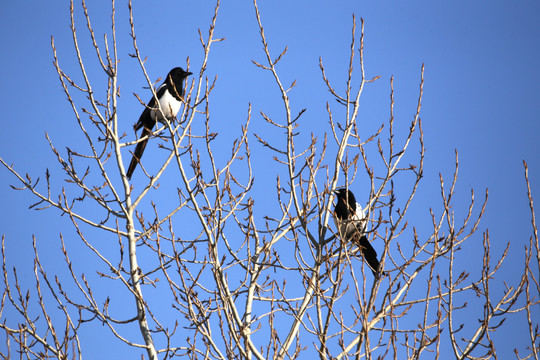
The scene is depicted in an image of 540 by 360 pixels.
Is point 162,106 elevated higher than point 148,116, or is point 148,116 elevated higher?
point 162,106

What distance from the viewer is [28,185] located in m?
A: 4.09

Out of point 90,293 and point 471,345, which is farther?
point 90,293

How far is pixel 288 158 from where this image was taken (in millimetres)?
3785

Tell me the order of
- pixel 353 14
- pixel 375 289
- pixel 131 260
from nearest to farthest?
1. pixel 375 289
2. pixel 353 14
3. pixel 131 260

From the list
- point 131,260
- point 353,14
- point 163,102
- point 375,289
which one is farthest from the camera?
point 163,102

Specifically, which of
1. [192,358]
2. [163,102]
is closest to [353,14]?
[192,358]

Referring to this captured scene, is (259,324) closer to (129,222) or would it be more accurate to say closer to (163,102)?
(129,222)

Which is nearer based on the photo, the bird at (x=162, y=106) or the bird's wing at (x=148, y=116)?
the bird at (x=162, y=106)

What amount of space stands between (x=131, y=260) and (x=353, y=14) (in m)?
2.08

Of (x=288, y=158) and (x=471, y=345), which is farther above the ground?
(x=288, y=158)

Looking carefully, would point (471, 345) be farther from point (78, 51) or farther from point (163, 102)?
point (163, 102)

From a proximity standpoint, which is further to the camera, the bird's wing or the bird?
the bird's wing

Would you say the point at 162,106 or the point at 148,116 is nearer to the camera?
the point at 148,116

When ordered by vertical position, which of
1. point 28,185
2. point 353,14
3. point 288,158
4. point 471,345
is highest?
point 353,14
